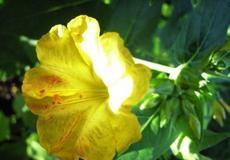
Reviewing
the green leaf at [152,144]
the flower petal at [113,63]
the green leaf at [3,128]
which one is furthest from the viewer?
the green leaf at [3,128]

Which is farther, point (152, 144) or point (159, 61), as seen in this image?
point (159, 61)

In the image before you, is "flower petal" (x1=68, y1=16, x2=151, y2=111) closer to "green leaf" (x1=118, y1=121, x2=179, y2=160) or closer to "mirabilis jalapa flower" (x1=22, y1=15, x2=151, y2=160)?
"mirabilis jalapa flower" (x1=22, y1=15, x2=151, y2=160)

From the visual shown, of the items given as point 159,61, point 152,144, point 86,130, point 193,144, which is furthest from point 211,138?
point 159,61

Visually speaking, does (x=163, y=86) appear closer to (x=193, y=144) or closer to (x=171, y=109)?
(x=171, y=109)

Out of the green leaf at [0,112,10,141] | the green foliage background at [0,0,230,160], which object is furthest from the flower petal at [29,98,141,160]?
the green leaf at [0,112,10,141]

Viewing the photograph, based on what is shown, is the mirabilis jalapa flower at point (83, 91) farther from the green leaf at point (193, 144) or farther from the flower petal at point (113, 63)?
the green leaf at point (193, 144)

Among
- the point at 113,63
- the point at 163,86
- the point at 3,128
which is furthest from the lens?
the point at 3,128

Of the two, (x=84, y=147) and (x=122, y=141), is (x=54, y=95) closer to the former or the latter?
(x=84, y=147)

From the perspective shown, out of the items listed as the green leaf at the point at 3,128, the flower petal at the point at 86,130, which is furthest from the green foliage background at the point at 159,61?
the flower petal at the point at 86,130
